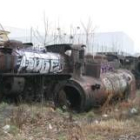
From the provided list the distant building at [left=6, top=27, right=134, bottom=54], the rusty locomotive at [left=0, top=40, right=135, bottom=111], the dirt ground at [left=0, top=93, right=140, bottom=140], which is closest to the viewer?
the dirt ground at [left=0, top=93, right=140, bottom=140]

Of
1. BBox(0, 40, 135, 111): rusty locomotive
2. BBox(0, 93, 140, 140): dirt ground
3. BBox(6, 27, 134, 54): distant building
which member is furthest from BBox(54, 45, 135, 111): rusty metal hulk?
BBox(6, 27, 134, 54): distant building

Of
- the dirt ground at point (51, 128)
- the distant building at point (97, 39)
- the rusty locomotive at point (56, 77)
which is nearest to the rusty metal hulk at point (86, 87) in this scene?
the rusty locomotive at point (56, 77)

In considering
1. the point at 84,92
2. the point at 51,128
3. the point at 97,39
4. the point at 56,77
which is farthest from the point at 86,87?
the point at 97,39

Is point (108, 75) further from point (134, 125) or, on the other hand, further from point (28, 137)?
point (28, 137)

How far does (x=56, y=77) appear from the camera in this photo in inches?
656

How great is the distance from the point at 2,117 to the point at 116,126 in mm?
2835

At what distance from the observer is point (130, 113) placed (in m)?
15.0

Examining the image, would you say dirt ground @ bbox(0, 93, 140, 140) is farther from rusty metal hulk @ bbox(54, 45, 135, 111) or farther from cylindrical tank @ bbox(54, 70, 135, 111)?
rusty metal hulk @ bbox(54, 45, 135, 111)

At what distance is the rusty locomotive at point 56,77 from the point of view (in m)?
14.2

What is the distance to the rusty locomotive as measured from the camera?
14219 mm

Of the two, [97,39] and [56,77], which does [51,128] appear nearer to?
[56,77]

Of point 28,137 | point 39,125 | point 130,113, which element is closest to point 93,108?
point 130,113

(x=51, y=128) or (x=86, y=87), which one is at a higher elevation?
(x=86, y=87)

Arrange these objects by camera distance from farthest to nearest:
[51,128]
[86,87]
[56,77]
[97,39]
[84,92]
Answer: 1. [97,39]
2. [56,77]
3. [86,87]
4. [84,92]
5. [51,128]
